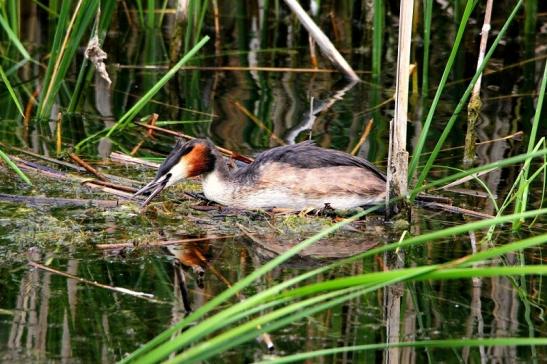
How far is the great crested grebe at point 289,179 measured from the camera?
6.24 metres

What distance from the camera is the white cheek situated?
6148 millimetres

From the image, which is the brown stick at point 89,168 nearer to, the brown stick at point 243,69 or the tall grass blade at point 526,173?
the tall grass blade at point 526,173

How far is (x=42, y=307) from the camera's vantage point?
4.54 metres

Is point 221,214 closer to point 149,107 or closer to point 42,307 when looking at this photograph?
point 42,307

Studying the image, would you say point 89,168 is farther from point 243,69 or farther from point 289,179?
point 243,69

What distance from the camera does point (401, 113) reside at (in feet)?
18.3

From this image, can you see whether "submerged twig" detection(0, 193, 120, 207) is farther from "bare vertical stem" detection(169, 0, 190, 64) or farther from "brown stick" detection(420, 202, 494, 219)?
"bare vertical stem" detection(169, 0, 190, 64)

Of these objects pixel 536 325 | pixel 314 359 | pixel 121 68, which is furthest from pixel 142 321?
pixel 121 68

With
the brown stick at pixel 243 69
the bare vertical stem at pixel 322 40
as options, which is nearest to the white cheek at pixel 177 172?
the bare vertical stem at pixel 322 40

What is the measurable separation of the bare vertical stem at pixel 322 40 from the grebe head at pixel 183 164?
9.22 feet

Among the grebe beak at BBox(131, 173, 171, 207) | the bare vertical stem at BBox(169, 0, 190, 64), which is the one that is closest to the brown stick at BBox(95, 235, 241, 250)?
the grebe beak at BBox(131, 173, 171, 207)

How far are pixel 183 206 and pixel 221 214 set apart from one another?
10.1 inches

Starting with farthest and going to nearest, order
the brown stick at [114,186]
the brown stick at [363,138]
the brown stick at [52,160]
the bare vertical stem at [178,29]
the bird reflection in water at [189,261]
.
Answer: the bare vertical stem at [178,29] < the brown stick at [363,138] < the brown stick at [52,160] < the brown stick at [114,186] < the bird reflection in water at [189,261]

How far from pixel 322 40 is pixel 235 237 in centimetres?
377
